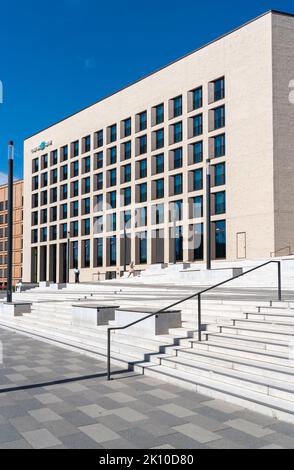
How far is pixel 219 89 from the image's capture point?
130ft

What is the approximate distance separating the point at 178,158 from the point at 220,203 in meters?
7.41

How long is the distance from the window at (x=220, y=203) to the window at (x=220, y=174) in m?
0.90

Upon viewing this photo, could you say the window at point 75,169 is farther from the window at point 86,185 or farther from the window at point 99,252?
the window at point 99,252

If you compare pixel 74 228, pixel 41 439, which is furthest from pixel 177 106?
pixel 41 439

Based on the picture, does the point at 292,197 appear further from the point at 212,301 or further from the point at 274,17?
the point at 212,301

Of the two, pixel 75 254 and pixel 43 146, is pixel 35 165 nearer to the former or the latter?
pixel 43 146

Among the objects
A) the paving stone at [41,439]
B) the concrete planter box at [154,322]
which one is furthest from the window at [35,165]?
the paving stone at [41,439]

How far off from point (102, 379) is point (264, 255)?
26487mm

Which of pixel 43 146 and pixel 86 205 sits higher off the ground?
pixel 43 146

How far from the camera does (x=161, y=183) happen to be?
149ft

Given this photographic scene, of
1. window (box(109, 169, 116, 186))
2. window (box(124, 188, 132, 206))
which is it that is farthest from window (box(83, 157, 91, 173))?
window (box(124, 188, 132, 206))

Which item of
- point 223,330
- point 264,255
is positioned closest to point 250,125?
point 264,255

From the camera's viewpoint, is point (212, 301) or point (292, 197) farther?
point (292, 197)

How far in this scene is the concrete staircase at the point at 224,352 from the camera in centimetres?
661
